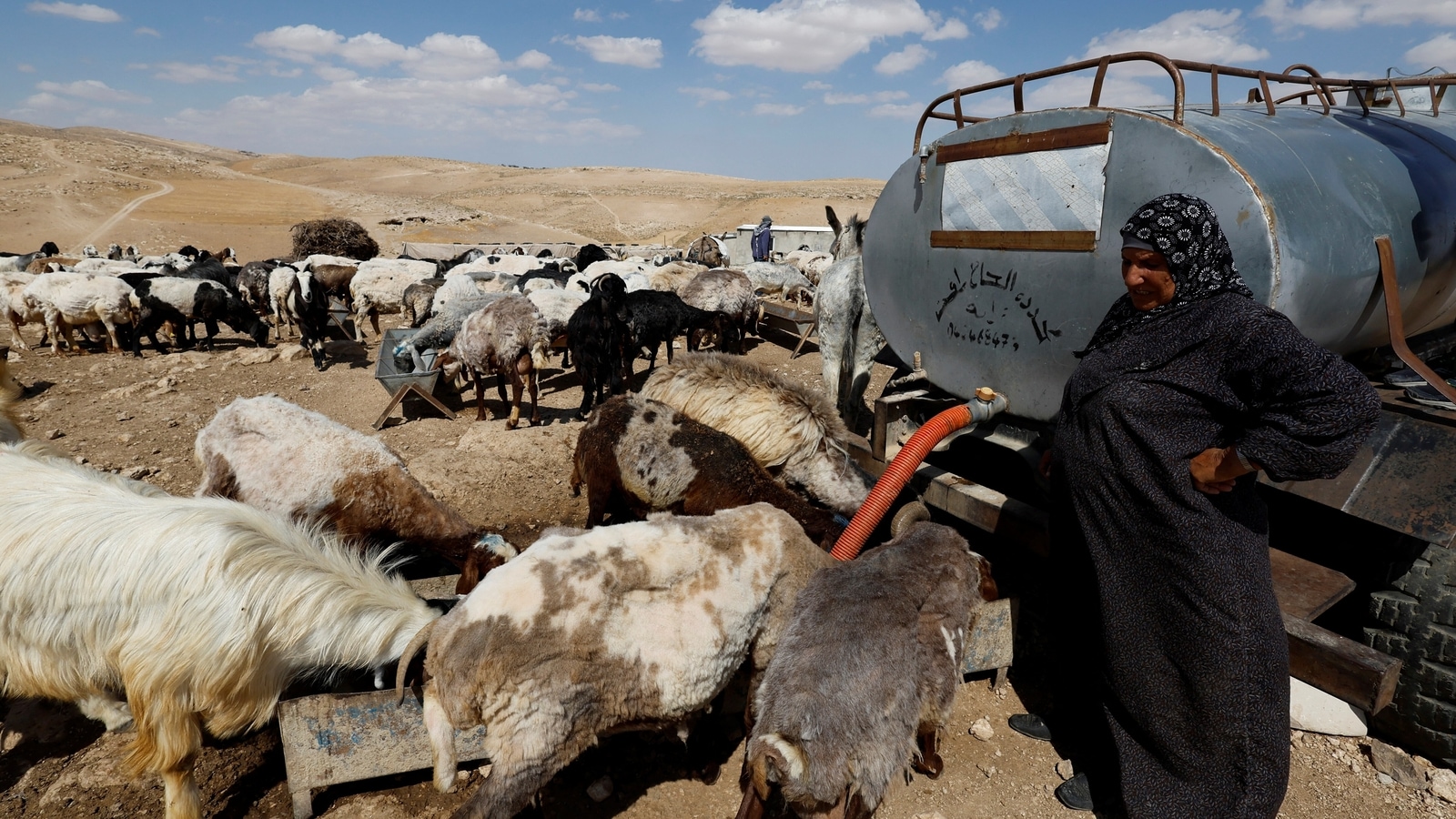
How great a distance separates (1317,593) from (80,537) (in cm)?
552

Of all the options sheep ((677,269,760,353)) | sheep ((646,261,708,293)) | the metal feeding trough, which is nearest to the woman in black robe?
the metal feeding trough

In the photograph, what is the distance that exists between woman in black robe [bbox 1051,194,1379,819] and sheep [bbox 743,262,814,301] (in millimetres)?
14630

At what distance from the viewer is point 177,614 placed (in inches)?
112

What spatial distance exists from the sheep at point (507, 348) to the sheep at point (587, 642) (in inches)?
254

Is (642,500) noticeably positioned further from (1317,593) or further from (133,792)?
(1317,593)

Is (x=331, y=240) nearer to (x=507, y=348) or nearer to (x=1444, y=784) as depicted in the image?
(x=507, y=348)

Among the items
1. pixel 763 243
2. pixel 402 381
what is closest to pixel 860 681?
pixel 402 381

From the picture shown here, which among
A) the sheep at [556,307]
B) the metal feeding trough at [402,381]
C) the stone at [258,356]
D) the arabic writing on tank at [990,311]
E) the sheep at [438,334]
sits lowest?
the stone at [258,356]

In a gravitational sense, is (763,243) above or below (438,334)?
above

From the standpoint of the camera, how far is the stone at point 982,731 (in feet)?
11.4

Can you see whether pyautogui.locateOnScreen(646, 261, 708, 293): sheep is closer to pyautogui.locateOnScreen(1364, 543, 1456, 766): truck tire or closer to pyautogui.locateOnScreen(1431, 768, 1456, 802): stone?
pyautogui.locateOnScreen(1364, 543, 1456, 766): truck tire

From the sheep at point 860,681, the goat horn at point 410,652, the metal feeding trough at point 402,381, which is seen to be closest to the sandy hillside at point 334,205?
the metal feeding trough at point 402,381

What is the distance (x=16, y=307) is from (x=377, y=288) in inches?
275

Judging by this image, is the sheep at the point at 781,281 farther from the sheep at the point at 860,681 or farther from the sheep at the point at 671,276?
the sheep at the point at 860,681
